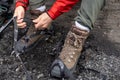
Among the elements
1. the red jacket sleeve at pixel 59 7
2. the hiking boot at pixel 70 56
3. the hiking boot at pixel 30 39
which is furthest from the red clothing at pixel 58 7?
the hiking boot at pixel 30 39

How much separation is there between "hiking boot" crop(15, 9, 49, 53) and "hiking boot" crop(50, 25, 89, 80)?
1.35 ft

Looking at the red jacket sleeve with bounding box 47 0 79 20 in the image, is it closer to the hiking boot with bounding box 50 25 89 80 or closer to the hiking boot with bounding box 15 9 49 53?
the hiking boot with bounding box 50 25 89 80

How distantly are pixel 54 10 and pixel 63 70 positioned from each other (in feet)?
1.58

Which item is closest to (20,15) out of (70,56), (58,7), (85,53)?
(58,7)

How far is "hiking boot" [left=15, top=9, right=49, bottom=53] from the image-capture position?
115 inches

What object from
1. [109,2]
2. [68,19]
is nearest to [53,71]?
[68,19]

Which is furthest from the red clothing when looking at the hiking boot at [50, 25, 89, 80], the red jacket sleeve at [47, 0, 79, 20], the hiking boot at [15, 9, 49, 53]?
the hiking boot at [15, 9, 49, 53]

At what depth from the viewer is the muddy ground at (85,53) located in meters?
2.79

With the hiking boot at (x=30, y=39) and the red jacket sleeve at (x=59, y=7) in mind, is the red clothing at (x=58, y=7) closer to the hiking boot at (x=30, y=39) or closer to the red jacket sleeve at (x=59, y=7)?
the red jacket sleeve at (x=59, y=7)

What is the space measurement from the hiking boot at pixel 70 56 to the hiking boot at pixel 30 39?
0.41 m

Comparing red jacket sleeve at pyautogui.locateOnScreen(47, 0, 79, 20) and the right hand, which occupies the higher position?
red jacket sleeve at pyautogui.locateOnScreen(47, 0, 79, 20)

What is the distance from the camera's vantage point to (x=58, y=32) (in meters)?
3.35

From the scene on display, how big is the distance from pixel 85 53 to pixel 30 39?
0.53 m

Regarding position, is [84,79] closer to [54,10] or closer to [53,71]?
[53,71]
